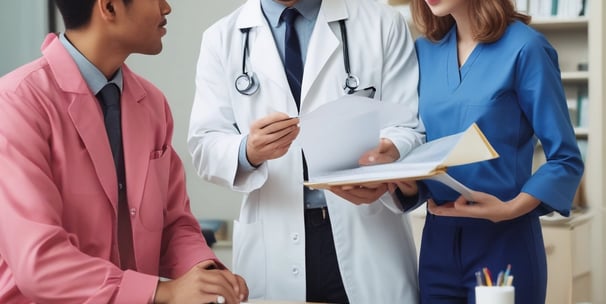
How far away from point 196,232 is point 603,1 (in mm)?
2620

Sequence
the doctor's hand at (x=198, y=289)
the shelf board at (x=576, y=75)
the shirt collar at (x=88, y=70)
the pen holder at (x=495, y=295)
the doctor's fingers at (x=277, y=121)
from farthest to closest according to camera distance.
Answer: the shelf board at (x=576, y=75) → the doctor's fingers at (x=277, y=121) → the shirt collar at (x=88, y=70) → the doctor's hand at (x=198, y=289) → the pen holder at (x=495, y=295)

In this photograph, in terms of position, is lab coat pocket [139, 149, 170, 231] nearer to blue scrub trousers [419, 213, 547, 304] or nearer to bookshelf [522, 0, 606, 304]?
blue scrub trousers [419, 213, 547, 304]

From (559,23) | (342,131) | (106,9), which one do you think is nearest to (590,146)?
(559,23)

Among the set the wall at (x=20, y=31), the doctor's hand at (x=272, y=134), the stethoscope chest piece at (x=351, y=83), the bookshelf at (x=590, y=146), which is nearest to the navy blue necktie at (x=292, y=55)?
the stethoscope chest piece at (x=351, y=83)

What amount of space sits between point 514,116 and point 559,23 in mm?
2259

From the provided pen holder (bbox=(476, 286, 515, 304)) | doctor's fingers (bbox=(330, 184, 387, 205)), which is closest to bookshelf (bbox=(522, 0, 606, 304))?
doctor's fingers (bbox=(330, 184, 387, 205))

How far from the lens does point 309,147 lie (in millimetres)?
1659

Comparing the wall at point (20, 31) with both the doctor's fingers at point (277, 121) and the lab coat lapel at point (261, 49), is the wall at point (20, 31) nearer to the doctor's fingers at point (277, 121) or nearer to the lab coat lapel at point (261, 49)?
the lab coat lapel at point (261, 49)

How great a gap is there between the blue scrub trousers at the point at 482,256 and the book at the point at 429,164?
0.13 metres

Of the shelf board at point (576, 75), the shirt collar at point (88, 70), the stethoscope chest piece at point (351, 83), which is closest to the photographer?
the shirt collar at point (88, 70)

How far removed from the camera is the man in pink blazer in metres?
1.40

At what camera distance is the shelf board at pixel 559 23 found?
379 centimetres

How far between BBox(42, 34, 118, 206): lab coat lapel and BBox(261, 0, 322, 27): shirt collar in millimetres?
587

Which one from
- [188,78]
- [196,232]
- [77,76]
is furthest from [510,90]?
[188,78]
